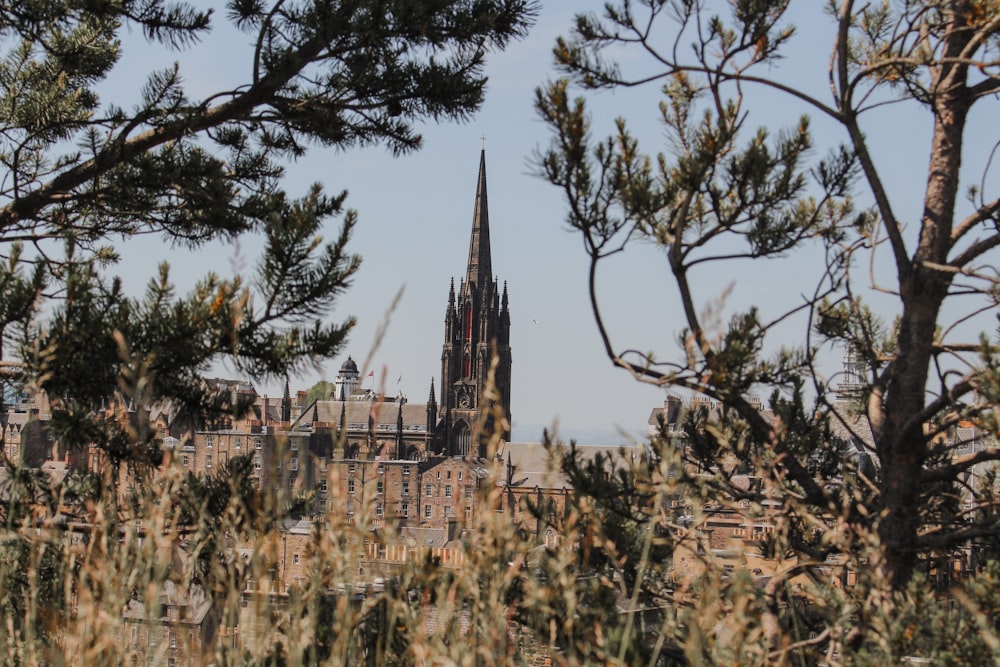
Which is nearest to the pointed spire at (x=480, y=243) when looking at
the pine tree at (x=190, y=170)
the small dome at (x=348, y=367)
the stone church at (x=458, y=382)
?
the stone church at (x=458, y=382)

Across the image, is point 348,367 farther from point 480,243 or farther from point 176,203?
point 176,203

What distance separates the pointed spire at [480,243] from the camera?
256ft

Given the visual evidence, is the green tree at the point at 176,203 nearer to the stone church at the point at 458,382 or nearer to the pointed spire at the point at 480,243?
the stone church at the point at 458,382

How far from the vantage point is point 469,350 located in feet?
247

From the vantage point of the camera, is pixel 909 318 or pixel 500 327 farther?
pixel 500 327

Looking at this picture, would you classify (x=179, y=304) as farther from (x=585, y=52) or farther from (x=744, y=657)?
(x=744, y=657)

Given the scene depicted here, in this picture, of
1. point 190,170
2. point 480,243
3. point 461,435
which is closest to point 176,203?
point 190,170

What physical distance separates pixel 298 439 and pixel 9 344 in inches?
64.1

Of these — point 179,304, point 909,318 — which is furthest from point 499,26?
point 909,318

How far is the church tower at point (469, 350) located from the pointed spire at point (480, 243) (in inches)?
2.9

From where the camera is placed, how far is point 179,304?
4422mm

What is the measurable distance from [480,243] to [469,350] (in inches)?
346

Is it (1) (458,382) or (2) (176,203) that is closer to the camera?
(2) (176,203)

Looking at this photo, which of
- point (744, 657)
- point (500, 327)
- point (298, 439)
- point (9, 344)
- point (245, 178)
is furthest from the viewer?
point (500, 327)
